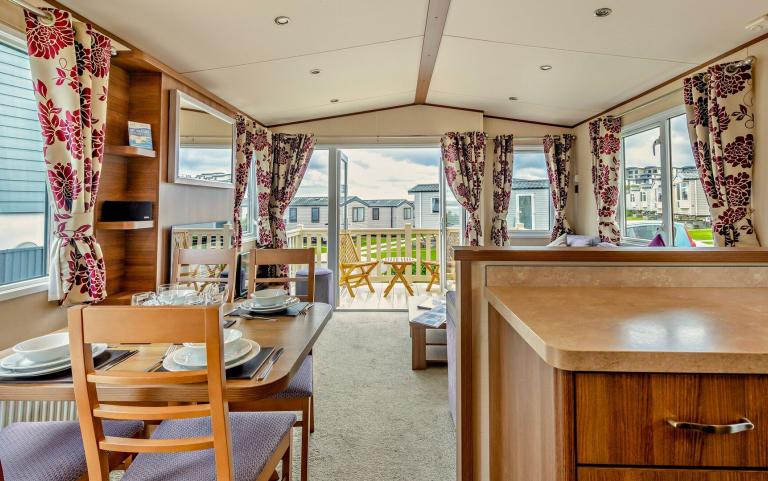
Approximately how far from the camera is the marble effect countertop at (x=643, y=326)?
0.69m

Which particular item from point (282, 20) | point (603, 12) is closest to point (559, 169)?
point (603, 12)

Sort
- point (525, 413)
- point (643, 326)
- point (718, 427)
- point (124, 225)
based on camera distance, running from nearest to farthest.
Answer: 1. point (718, 427)
2. point (643, 326)
3. point (525, 413)
4. point (124, 225)

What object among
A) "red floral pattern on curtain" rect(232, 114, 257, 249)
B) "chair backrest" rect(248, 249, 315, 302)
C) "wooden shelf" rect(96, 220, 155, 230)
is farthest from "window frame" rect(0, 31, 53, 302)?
"red floral pattern on curtain" rect(232, 114, 257, 249)

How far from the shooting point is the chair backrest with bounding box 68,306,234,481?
0.86 metres

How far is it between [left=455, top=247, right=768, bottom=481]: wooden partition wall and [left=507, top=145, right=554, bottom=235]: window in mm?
3943

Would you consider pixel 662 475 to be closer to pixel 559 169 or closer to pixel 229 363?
pixel 229 363

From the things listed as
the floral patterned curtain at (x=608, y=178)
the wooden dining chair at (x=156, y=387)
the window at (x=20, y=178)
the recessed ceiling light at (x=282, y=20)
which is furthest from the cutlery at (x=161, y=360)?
the floral patterned curtain at (x=608, y=178)

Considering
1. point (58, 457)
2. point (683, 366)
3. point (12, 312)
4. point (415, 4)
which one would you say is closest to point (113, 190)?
point (12, 312)

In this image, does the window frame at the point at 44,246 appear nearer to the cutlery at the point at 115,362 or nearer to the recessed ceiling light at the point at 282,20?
the cutlery at the point at 115,362

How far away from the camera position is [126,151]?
2.48 metres

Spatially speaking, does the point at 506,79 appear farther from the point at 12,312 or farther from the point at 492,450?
the point at 12,312

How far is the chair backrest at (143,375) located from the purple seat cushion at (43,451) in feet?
0.88

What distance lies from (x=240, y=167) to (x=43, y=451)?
319 centimetres

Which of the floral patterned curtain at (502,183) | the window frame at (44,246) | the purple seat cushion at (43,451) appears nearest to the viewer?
the purple seat cushion at (43,451)
